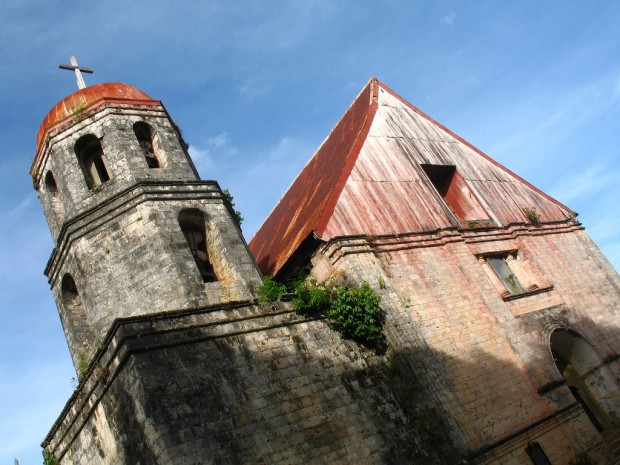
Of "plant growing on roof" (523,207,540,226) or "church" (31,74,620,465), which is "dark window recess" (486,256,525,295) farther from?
"plant growing on roof" (523,207,540,226)

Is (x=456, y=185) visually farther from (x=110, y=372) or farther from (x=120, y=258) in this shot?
(x=110, y=372)

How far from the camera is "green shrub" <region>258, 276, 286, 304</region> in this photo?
870 cm

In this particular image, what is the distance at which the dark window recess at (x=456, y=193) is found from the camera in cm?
1388

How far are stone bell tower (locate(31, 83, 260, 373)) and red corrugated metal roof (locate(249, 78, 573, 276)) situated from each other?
2.25 meters

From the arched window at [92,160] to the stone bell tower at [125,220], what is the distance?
22 mm

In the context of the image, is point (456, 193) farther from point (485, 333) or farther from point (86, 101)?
point (86, 101)

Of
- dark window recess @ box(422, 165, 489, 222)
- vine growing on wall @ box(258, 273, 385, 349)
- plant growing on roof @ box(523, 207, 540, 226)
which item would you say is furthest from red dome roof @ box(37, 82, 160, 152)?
plant growing on roof @ box(523, 207, 540, 226)

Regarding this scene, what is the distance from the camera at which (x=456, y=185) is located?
574 inches

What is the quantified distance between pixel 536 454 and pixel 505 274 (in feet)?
15.2

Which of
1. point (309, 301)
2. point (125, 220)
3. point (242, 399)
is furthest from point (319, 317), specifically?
point (125, 220)

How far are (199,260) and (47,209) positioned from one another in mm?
3882

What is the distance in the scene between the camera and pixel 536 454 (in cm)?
941

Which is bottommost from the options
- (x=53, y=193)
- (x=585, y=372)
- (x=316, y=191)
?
(x=585, y=372)

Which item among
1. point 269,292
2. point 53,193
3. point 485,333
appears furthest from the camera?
point 53,193
